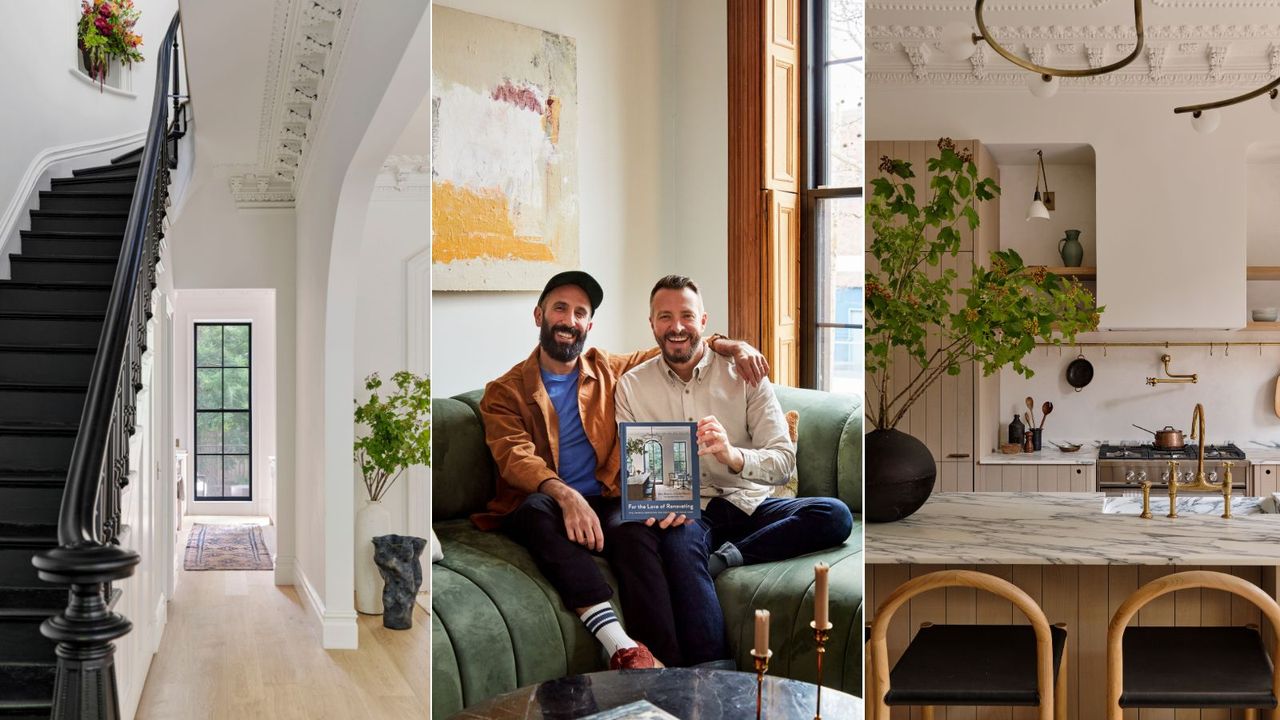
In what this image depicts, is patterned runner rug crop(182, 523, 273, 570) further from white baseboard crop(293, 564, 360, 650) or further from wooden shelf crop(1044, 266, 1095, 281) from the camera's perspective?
wooden shelf crop(1044, 266, 1095, 281)

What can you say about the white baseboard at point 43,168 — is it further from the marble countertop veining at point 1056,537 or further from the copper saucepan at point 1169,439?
the copper saucepan at point 1169,439

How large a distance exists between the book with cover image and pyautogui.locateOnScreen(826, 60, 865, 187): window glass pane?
1.24ft

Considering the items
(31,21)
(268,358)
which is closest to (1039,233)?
(31,21)

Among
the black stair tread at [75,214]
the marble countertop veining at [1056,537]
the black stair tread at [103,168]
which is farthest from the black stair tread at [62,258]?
the marble countertop veining at [1056,537]

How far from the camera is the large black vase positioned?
2.36 m

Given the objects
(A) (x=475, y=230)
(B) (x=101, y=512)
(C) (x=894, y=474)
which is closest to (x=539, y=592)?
(A) (x=475, y=230)

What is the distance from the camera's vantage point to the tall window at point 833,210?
4.43 ft

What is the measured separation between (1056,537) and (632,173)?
1774mm

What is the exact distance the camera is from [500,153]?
147 cm

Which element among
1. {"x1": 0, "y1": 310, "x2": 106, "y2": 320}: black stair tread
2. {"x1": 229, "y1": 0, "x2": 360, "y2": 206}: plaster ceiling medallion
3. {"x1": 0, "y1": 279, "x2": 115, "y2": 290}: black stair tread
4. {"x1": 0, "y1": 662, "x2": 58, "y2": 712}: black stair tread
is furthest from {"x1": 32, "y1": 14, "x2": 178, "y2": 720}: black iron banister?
{"x1": 0, "y1": 279, "x2": 115, "y2": 290}: black stair tread

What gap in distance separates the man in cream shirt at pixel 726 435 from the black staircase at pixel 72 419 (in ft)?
4.95

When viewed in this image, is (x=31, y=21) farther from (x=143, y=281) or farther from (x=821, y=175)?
(x=821, y=175)

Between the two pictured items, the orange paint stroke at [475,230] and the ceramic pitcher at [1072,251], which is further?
the ceramic pitcher at [1072,251]

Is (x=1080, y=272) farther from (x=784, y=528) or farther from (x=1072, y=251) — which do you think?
(x=784, y=528)
